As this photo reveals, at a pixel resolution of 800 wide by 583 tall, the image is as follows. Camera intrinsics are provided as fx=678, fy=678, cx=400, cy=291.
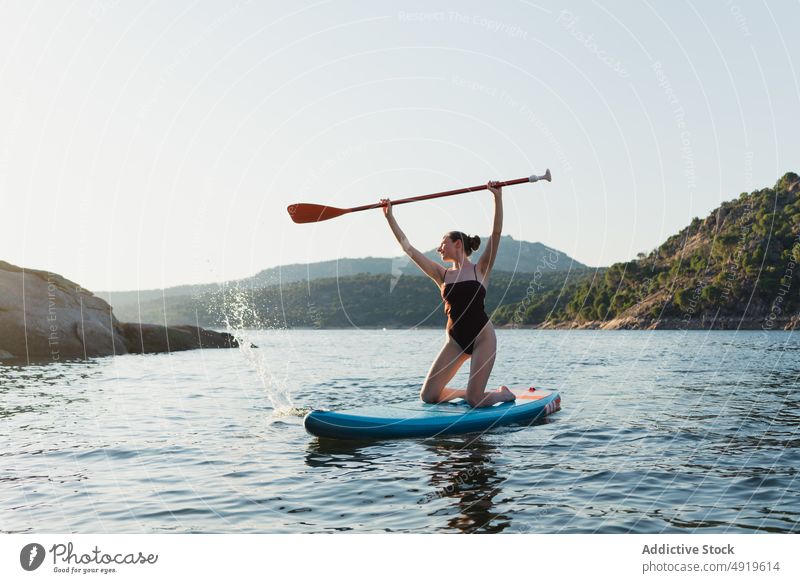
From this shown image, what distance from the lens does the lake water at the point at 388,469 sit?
18.8ft

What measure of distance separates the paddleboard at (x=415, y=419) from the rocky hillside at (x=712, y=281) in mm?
51861

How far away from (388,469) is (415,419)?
5.70 ft

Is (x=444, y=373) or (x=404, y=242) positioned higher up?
(x=404, y=242)

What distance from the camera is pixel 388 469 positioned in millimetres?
7516

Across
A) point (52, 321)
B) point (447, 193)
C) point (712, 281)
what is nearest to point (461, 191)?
point (447, 193)

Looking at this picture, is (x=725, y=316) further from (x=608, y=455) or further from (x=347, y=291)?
(x=608, y=455)

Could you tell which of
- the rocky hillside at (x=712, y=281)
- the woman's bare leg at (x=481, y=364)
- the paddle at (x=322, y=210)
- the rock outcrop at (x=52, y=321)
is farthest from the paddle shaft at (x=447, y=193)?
the rocky hillside at (x=712, y=281)

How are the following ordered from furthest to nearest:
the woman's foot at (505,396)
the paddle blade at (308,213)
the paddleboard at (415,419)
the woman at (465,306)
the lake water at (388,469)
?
the paddle blade at (308,213)
the woman's foot at (505,396)
the woman at (465,306)
the paddleboard at (415,419)
the lake water at (388,469)

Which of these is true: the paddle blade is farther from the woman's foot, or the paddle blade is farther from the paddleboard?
the woman's foot

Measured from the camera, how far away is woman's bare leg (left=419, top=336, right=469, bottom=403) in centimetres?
992

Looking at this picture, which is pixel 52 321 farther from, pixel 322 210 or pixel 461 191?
pixel 461 191

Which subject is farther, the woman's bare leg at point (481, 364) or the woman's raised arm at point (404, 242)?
the woman's bare leg at point (481, 364)

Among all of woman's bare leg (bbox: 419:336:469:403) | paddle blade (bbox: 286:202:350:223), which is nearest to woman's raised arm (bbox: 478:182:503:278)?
woman's bare leg (bbox: 419:336:469:403)

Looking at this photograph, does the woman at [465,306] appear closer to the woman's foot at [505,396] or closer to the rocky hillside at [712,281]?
the woman's foot at [505,396]
